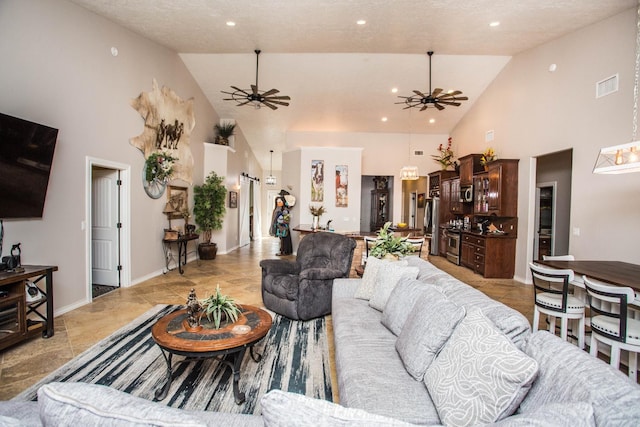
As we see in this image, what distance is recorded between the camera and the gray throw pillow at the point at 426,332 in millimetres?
1628

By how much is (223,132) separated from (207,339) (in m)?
7.28

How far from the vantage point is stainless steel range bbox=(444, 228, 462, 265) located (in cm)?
758

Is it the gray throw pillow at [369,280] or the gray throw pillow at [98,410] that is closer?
the gray throw pillow at [98,410]

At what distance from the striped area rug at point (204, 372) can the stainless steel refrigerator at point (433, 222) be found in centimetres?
648

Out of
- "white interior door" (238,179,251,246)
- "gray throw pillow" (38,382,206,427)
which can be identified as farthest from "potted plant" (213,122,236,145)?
"gray throw pillow" (38,382,206,427)

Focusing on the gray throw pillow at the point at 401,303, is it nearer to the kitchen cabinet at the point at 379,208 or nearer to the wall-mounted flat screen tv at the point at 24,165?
the wall-mounted flat screen tv at the point at 24,165

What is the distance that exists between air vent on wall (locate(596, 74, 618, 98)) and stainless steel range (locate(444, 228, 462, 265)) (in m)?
3.85

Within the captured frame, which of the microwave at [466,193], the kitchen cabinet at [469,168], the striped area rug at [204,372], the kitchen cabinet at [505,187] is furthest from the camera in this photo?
the microwave at [466,193]

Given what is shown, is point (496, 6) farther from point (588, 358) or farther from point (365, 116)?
point (588, 358)

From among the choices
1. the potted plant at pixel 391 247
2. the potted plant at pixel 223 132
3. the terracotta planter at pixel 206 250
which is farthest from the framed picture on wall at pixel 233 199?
the potted plant at pixel 391 247

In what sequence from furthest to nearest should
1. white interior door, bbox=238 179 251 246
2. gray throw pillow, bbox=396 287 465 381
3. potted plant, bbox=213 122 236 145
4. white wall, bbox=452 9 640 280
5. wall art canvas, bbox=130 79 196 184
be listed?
white interior door, bbox=238 179 251 246, potted plant, bbox=213 122 236 145, wall art canvas, bbox=130 79 196 184, white wall, bbox=452 9 640 280, gray throw pillow, bbox=396 287 465 381

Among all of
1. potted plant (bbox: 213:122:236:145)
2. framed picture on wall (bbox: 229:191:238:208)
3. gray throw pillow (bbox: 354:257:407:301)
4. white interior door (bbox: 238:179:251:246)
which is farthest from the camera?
white interior door (bbox: 238:179:251:246)

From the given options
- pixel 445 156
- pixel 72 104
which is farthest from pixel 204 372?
pixel 445 156

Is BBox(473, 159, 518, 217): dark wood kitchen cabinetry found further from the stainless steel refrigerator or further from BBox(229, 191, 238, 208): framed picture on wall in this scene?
BBox(229, 191, 238, 208): framed picture on wall
